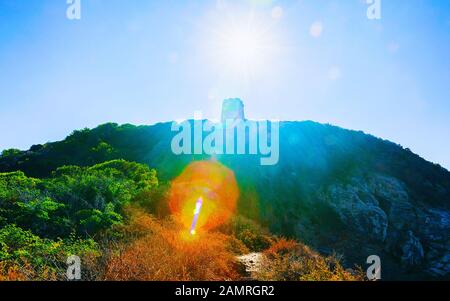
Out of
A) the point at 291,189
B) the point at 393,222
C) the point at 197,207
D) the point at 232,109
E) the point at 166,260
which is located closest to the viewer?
the point at 166,260

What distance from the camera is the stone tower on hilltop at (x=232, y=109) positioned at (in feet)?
169

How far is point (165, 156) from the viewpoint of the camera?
40.5m

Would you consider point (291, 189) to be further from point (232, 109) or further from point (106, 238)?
point (106, 238)

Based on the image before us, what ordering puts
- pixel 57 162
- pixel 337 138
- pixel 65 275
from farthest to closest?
pixel 337 138 < pixel 57 162 < pixel 65 275

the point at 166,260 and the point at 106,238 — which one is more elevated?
the point at 106,238

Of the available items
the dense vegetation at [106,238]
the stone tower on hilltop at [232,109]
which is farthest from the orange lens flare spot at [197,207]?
the stone tower on hilltop at [232,109]

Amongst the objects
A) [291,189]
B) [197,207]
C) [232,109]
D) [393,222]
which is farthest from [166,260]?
[232,109]

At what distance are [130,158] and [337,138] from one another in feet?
104

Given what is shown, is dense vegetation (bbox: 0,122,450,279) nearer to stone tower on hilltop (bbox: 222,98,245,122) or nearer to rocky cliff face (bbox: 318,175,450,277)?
rocky cliff face (bbox: 318,175,450,277)

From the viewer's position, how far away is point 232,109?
171 ft

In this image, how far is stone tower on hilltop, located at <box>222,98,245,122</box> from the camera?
169 feet

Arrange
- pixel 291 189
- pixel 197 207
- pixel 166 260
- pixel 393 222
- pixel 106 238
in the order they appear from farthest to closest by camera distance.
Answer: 1. pixel 291 189
2. pixel 393 222
3. pixel 197 207
4. pixel 106 238
5. pixel 166 260
